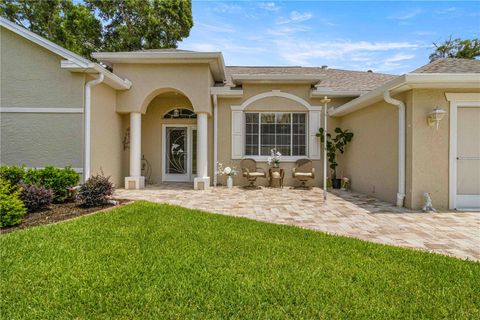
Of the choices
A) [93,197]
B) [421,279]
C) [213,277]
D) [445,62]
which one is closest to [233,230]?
[213,277]

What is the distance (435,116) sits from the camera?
256 inches

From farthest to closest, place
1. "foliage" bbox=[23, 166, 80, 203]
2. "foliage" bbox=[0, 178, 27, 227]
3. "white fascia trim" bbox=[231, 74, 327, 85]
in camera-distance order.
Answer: "white fascia trim" bbox=[231, 74, 327, 85] → "foliage" bbox=[23, 166, 80, 203] → "foliage" bbox=[0, 178, 27, 227]

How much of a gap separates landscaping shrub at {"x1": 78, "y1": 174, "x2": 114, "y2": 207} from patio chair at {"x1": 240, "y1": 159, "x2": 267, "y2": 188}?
5.30 m

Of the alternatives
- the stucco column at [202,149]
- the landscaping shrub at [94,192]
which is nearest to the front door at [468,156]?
the stucco column at [202,149]

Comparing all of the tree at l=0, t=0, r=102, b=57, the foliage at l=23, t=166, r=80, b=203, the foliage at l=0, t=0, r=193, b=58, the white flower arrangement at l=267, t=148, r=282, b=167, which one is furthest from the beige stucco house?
the tree at l=0, t=0, r=102, b=57

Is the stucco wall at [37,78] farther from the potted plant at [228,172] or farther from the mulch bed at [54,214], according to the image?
the potted plant at [228,172]

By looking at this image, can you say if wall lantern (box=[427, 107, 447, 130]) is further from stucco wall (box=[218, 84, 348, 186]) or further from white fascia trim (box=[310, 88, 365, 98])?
stucco wall (box=[218, 84, 348, 186])

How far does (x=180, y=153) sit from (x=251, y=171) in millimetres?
3300

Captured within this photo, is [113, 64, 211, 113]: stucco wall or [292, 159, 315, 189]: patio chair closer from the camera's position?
[113, 64, 211, 113]: stucco wall

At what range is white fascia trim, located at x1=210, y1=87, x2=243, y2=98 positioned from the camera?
35.2 feet

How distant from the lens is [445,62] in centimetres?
766

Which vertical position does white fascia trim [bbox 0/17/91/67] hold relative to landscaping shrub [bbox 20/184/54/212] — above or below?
above

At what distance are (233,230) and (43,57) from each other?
800cm

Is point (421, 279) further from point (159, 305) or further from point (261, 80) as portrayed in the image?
Answer: point (261, 80)
